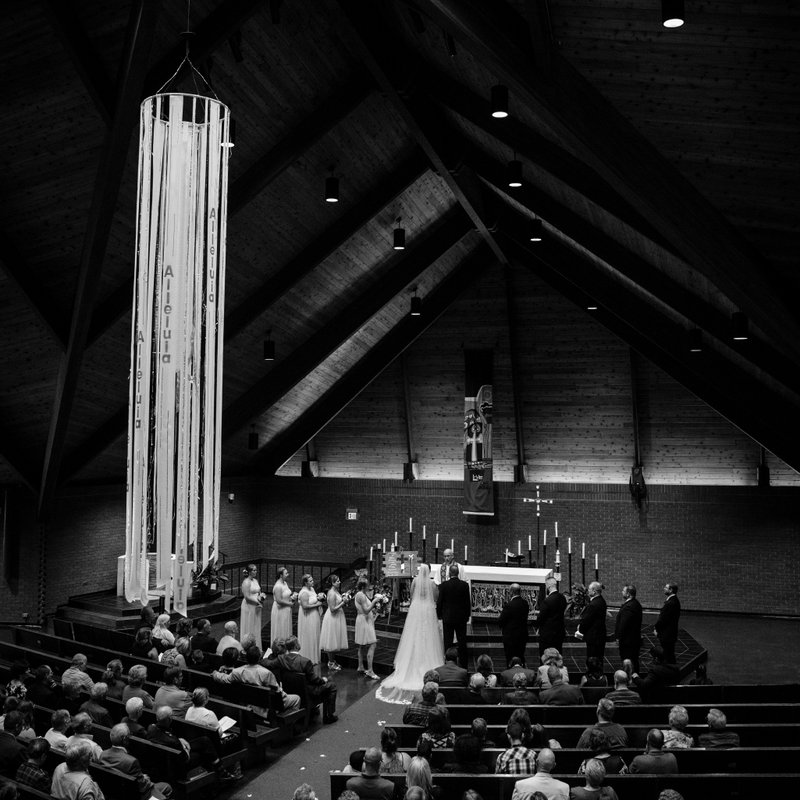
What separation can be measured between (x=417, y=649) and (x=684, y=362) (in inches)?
266

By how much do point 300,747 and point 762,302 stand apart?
680cm

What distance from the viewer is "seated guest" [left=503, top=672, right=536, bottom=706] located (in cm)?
871

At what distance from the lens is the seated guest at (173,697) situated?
27.9ft

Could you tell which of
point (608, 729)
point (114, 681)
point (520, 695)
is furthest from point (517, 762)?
point (114, 681)

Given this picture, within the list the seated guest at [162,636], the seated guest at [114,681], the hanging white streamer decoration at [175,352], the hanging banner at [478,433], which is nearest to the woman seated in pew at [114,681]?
the seated guest at [114,681]

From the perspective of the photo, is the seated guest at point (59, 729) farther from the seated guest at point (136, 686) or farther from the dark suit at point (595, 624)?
the dark suit at point (595, 624)

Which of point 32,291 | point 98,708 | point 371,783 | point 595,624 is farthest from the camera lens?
point 595,624

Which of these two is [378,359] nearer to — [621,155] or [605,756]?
[621,155]

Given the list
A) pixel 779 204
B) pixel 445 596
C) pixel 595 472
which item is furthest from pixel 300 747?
pixel 595 472

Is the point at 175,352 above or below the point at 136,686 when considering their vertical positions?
above

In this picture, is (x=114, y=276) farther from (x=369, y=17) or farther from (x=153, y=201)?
(x=153, y=201)

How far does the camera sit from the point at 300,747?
9.67 m

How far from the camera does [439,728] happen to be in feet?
23.9

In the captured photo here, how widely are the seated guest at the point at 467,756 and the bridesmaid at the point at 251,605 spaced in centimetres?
725
